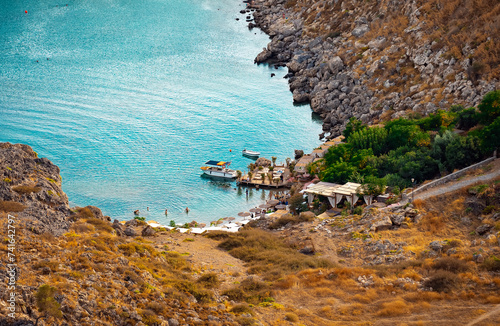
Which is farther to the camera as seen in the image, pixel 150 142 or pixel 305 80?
pixel 305 80

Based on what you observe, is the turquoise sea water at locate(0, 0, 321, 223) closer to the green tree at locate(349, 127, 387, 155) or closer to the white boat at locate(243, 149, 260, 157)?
the white boat at locate(243, 149, 260, 157)

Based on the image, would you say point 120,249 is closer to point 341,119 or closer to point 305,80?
→ point 341,119

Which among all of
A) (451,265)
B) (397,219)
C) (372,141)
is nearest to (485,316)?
(451,265)

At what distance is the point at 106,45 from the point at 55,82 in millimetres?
26644

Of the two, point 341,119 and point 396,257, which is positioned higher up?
point 341,119

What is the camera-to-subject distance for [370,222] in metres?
43.6

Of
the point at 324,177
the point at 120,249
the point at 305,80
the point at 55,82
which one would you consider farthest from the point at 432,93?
the point at 55,82

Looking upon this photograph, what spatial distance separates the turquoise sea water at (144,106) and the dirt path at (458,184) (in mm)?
28550

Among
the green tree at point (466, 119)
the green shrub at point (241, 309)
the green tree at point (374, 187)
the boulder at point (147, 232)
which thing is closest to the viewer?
the green shrub at point (241, 309)

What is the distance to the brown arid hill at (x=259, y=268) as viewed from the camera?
27781mm

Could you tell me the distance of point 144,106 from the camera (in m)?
100

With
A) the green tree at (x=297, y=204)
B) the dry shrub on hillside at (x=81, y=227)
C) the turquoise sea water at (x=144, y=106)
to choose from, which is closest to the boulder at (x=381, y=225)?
the green tree at (x=297, y=204)

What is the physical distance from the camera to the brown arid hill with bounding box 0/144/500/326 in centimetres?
2778

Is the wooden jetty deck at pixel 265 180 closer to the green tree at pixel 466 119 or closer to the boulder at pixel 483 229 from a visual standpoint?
the green tree at pixel 466 119
